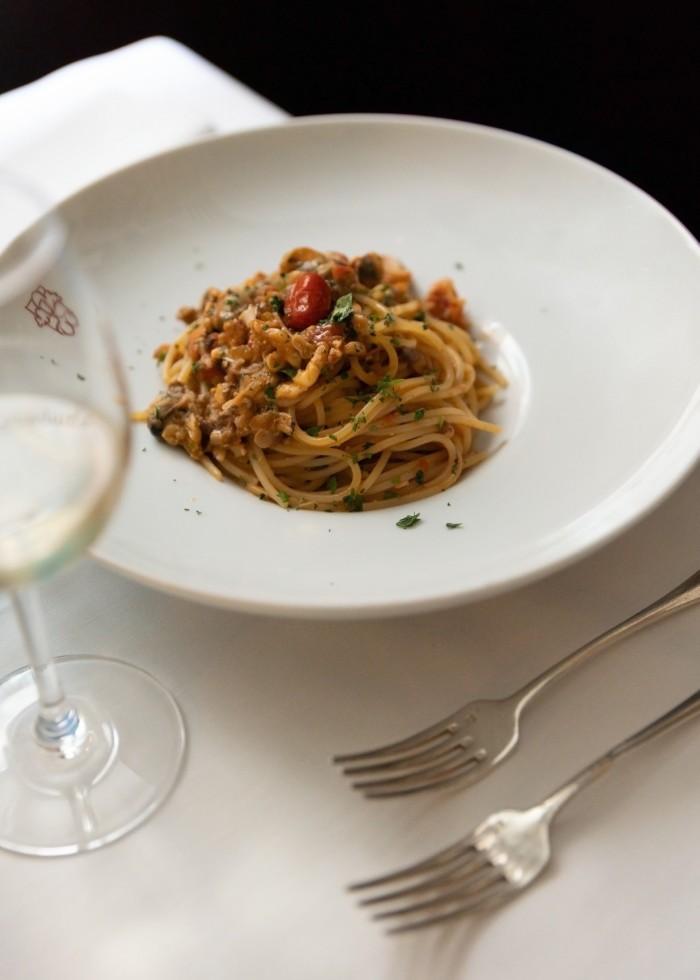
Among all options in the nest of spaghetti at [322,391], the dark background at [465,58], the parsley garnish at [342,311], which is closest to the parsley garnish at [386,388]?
the nest of spaghetti at [322,391]

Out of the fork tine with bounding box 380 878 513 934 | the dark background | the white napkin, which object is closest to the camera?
the fork tine with bounding box 380 878 513 934

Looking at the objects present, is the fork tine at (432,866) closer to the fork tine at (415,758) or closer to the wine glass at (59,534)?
the fork tine at (415,758)

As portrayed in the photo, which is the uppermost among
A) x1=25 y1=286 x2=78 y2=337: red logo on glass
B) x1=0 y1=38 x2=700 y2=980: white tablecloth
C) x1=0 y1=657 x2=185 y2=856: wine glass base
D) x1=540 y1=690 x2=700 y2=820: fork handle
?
x1=25 y1=286 x2=78 y2=337: red logo on glass

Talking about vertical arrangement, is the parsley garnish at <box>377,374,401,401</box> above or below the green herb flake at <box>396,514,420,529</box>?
below

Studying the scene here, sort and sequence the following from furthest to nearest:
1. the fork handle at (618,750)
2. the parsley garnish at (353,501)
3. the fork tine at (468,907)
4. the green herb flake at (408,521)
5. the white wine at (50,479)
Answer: the parsley garnish at (353,501)
the green herb flake at (408,521)
the fork handle at (618,750)
the fork tine at (468,907)
the white wine at (50,479)

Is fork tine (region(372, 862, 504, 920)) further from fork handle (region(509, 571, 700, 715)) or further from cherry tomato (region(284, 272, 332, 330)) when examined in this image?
cherry tomato (region(284, 272, 332, 330))

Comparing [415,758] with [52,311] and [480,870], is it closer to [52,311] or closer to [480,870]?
[480,870]

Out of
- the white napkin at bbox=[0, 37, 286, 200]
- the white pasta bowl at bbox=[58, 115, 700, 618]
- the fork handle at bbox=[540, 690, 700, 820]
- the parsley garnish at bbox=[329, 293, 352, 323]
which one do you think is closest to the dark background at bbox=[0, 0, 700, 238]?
the white napkin at bbox=[0, 37, 286, 200]
